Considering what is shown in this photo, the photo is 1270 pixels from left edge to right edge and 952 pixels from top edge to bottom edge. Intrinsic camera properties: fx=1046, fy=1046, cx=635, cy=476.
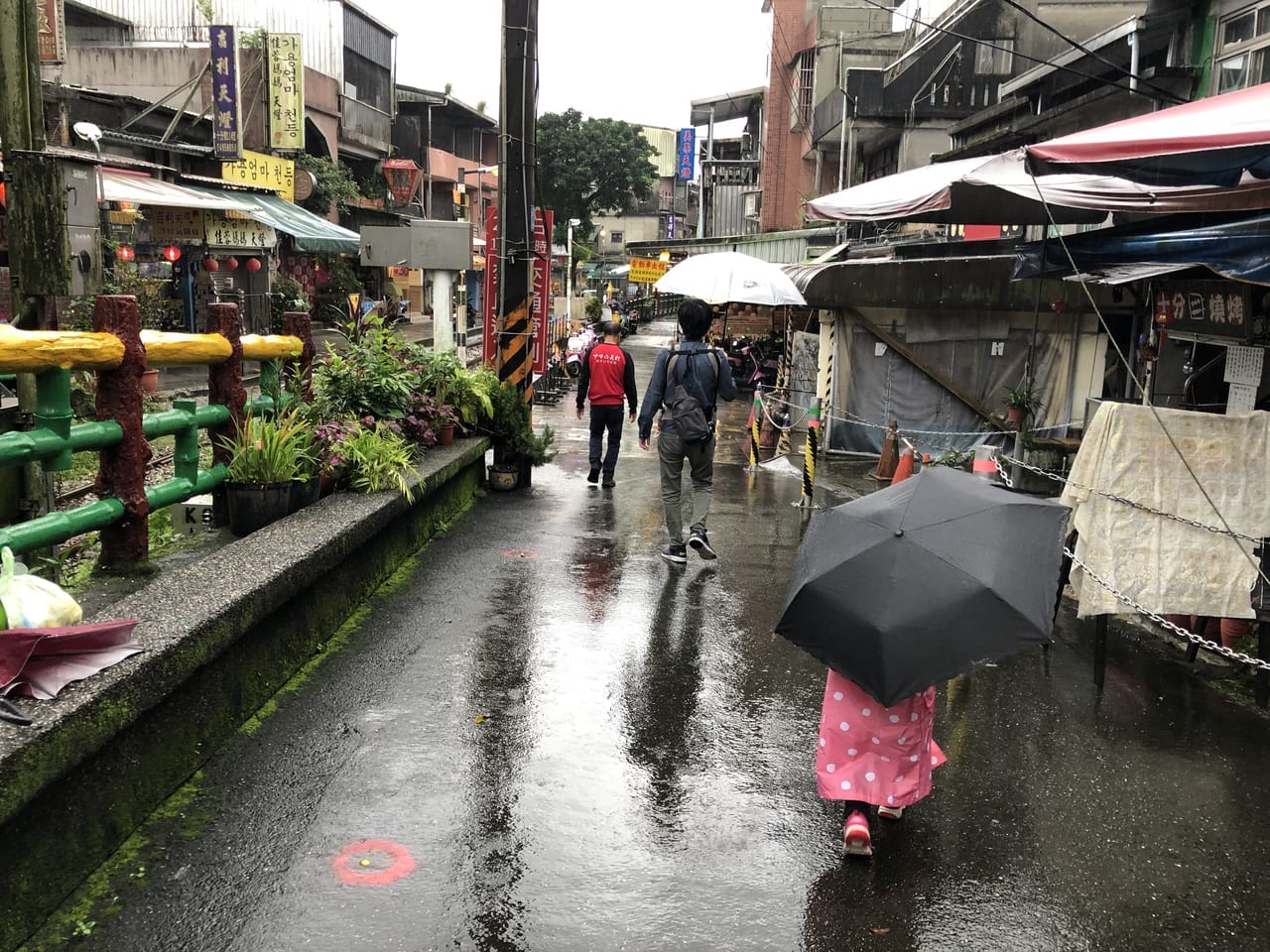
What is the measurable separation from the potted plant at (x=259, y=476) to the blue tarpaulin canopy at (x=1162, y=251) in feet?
15.4

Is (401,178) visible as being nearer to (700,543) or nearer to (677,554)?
(700,543)

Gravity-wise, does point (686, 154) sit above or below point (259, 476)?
above

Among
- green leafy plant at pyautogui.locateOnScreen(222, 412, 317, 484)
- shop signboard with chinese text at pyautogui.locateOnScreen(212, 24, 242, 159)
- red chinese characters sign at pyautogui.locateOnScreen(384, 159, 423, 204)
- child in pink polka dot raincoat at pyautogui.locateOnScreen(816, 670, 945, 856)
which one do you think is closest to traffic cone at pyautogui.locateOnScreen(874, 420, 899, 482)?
green leafy plant at pyautogui.locateOnScreen(222, 412, 317, 484)

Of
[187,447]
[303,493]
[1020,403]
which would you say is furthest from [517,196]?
[1020,403]

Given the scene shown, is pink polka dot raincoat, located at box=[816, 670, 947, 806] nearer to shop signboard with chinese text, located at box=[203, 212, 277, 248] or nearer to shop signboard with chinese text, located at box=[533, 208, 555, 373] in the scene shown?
shop signboard with chinese text, located at box=[533, 208, 555, 373]

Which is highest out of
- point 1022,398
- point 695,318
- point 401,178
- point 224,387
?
point 401,178

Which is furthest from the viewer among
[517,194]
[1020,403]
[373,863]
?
[1020,403]

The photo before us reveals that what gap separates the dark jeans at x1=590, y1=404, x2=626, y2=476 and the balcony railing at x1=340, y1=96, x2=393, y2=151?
87.9ft

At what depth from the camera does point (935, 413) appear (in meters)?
14.7

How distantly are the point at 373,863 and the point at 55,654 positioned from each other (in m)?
1.30

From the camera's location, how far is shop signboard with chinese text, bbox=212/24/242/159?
21.4 metres

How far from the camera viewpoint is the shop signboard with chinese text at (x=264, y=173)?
82.2 feet

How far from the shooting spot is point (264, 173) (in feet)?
87.0

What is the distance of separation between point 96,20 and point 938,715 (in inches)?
1243
